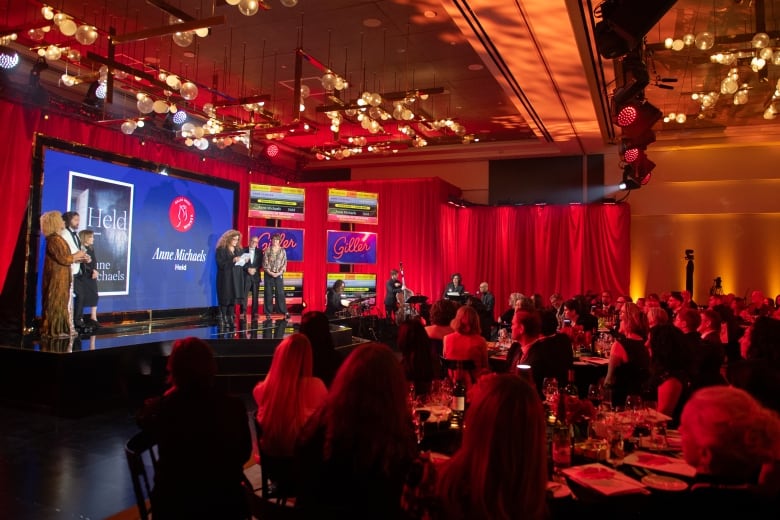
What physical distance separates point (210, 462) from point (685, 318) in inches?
167

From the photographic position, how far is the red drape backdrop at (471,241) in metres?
13.9

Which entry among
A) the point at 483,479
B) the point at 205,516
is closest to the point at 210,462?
the point at 205,516

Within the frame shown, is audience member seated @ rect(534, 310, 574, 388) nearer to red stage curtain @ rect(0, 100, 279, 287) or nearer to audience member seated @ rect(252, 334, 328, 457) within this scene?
audience member seated @ rect(252, 334, 328, 457)

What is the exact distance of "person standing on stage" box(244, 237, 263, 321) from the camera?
10953mm

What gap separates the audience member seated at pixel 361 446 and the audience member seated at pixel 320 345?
5.51 feet

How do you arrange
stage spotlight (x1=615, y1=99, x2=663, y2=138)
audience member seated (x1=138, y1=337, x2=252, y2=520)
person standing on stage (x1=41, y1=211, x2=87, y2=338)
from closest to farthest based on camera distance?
1. audience member seated (x1=138, y1=337, x2=252, y2=520)
2. stage spotlight (x1=615, y1=99, x2=663, y2=138)
3. person standing on stage (x1=41, y1=211, x2=87, y2=338)

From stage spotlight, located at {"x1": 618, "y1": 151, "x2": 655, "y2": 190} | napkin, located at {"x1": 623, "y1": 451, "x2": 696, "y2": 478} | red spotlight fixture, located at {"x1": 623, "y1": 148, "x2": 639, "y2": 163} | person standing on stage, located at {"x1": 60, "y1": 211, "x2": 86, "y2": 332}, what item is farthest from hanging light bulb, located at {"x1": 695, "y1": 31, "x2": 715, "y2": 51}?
person standing on stage, located at {"x1": 60, "y1": 211, "x2": 86, "y2": 332}

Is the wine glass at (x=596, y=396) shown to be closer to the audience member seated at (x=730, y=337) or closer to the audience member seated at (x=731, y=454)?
the audience member seated at (x=731, y=454)

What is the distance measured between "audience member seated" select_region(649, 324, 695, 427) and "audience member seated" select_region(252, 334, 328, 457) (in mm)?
2190

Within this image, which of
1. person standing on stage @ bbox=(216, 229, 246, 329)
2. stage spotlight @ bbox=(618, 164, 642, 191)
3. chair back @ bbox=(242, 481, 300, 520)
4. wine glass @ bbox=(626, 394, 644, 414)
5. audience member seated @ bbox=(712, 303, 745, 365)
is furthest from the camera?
person standing on stage @ bbox=(216, 229, 246, 329)

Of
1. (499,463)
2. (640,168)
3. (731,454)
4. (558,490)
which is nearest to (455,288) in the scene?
(640,168)

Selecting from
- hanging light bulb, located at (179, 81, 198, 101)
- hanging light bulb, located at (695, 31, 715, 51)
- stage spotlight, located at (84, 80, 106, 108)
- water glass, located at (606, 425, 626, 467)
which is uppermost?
stage spotlight, located at (84, 80, 106, 108)

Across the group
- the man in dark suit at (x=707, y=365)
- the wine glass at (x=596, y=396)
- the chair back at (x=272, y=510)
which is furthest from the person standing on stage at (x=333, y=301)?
the chair back at (x=272, y=510)

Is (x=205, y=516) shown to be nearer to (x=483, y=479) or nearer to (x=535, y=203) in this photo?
(x=483, y=479)
